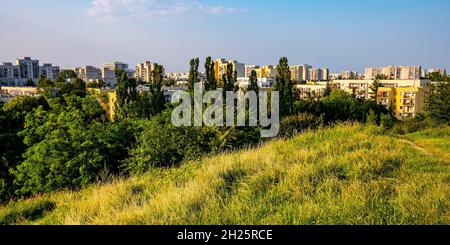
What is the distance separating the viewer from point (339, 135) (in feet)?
28.5

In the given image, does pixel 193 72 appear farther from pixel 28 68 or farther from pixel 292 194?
pixel 28 68

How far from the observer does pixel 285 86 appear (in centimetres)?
2606

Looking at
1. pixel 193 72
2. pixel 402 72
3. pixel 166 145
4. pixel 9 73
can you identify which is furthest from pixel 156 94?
pixel 402 72

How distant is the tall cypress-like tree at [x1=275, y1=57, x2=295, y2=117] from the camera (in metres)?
25.2

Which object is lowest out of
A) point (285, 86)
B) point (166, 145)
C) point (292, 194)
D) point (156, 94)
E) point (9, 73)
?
point (166, 145)

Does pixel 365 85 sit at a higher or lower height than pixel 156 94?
higher

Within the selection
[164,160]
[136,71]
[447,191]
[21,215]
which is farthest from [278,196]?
[136,71]

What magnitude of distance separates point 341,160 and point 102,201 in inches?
140

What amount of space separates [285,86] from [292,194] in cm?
2241

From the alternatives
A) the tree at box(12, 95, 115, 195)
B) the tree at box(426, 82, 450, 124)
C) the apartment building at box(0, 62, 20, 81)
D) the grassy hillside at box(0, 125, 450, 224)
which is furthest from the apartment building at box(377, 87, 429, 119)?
the apartment building at box(0, 62, 20, 81)

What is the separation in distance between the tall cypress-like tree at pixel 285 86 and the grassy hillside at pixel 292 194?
18.4 meters

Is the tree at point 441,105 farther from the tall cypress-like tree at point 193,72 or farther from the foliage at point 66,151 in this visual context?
the foliage at point 66,151

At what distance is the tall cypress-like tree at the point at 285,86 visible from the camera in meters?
25.2
